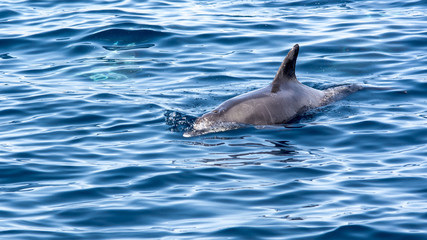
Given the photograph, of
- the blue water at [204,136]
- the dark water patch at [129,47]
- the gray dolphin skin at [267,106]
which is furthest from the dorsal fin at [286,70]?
the dark water patch at [129,47]

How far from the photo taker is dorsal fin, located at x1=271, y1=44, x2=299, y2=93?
47.9 feet

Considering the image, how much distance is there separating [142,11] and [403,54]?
10.1 metres

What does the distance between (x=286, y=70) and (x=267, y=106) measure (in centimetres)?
100

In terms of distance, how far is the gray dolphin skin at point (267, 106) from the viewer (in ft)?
45.6

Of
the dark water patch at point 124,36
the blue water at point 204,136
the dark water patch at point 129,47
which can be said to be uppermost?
the dark water patch at point 124,36

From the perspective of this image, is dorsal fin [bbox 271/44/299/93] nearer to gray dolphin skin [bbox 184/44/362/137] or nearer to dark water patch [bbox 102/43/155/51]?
gray dolphin skin [bbox 184/44/362/137]

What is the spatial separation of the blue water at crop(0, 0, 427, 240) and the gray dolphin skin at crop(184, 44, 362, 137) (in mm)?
277

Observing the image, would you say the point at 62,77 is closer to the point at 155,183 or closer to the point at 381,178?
the point at 155,183

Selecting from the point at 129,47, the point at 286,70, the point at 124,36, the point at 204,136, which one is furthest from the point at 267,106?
the point at 124,36

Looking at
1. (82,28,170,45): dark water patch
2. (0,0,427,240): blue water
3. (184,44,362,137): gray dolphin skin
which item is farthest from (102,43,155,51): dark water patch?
(184,44,362,137): gray dolphin skin

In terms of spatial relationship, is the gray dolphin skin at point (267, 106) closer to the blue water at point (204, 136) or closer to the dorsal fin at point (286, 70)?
the dorsal fin at point (286, 70)

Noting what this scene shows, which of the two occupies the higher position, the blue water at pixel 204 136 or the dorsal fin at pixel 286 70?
the dorsal fin at pixel 286 70

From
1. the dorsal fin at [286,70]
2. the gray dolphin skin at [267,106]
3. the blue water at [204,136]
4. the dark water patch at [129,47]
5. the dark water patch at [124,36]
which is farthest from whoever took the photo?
the dark water patch at [124,36]

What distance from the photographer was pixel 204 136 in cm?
1351
